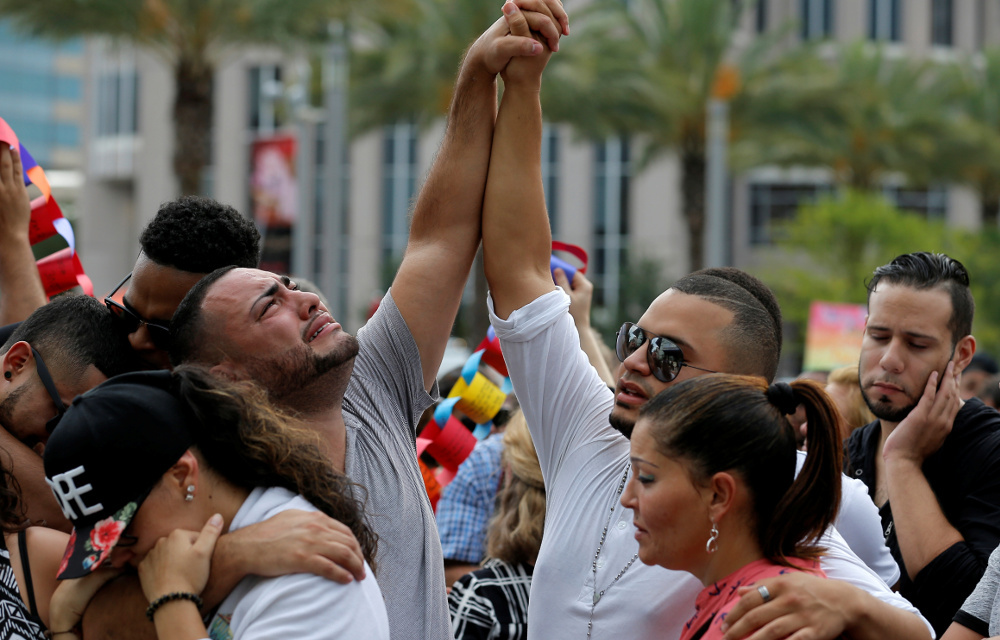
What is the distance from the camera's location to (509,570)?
13.0ft

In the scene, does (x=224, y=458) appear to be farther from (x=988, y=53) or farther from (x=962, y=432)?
(x=988, y=53)

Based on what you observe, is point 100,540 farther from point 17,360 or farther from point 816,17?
point 816,17

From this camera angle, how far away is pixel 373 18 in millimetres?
20156

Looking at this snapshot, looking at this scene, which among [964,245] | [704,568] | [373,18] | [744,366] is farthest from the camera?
[964,245]

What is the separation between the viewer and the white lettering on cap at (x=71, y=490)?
1.90m

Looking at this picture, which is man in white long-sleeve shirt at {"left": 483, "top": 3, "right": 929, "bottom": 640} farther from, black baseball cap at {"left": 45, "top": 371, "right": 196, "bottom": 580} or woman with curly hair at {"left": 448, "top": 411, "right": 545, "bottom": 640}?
black baseball cap at {"left": 45, "top": 371, "right": 196, "bottom": 580}

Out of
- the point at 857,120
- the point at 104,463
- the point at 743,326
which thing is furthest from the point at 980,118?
the point at 104,463

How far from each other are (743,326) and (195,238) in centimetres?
149

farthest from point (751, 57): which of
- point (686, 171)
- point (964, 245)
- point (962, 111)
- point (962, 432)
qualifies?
point (962, 432)

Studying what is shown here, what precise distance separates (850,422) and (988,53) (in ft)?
85.5

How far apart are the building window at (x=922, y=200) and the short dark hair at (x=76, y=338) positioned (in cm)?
3848

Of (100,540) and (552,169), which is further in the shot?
(552,169)

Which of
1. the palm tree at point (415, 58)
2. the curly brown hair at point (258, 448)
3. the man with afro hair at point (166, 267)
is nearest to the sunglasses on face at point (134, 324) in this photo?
the man with afro hair at point (166, 267)

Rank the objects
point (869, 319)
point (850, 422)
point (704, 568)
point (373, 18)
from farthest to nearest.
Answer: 1. point (373, 18)
2. point (850, 422)
3. point (869, 319)
4. point (704, 568)
